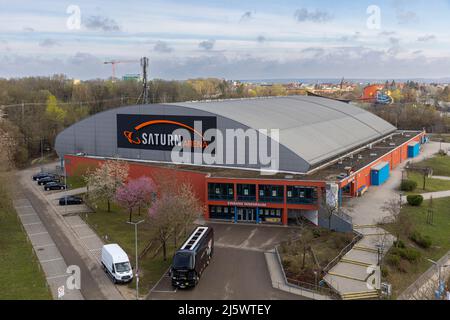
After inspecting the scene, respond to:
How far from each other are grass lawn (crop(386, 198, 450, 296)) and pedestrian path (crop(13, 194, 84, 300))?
19035 millimetres

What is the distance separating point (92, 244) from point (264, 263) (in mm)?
13562

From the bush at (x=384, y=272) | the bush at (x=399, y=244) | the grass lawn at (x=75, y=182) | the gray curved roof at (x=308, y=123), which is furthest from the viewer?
the grass lawn at (x=75, y=182)

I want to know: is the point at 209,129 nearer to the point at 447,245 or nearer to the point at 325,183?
the point at 325,183

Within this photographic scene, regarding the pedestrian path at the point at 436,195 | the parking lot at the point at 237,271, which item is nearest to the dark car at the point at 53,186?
the parking lot at the point at 237,271

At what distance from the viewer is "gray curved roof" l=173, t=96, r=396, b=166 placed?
47844 millimetres

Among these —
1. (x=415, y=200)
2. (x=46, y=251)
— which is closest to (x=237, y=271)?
(x=46, y=251)

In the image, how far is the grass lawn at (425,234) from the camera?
28.4m

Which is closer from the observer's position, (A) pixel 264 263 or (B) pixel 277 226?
(A) pixel 264 263

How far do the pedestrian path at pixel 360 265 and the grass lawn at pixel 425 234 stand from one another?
4.32 feet

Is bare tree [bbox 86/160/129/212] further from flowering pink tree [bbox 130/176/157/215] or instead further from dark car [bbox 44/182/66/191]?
dark car [bbox 44/182/66/191]

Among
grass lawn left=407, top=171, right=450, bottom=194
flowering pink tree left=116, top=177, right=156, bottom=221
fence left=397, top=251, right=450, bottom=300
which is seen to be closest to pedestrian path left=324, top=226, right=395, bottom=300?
fence left=397, top=251, right=450, bottom=300

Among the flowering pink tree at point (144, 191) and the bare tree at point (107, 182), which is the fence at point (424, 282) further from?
the bare tree at point (107, 182)

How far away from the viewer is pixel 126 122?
176 ft

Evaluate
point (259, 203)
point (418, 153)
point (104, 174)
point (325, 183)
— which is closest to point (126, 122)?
point (104, 174)
